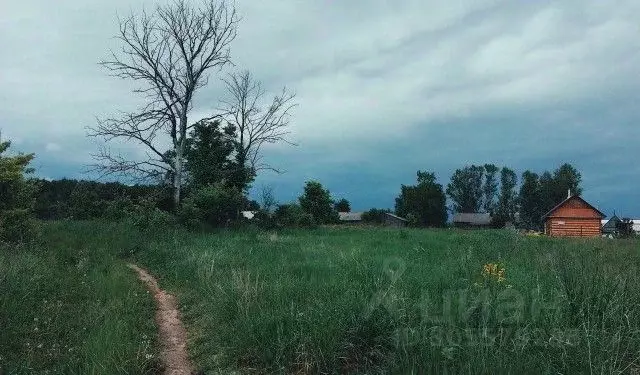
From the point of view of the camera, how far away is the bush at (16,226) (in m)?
14.2

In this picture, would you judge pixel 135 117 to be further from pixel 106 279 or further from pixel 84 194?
pixel 106 279

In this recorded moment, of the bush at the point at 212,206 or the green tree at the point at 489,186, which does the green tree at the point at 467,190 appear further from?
the bush at the point at 212,206

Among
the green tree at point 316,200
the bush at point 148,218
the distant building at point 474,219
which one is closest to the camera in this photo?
the bush at point 148,218

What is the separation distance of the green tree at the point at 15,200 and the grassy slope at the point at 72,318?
2020 mm

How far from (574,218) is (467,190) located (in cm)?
5344

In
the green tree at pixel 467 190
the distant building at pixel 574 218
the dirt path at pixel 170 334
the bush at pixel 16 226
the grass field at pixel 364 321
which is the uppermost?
the green tree at pixel 467 190

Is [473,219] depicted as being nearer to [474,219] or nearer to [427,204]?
[474,219]

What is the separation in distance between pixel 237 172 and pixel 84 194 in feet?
31.0

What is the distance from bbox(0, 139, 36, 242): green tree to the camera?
14359 mm

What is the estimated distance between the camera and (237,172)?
1351 inches

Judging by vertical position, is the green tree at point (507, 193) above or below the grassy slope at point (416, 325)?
above

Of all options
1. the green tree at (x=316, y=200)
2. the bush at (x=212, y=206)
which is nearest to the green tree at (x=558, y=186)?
the green tree at (x=316, y=200)

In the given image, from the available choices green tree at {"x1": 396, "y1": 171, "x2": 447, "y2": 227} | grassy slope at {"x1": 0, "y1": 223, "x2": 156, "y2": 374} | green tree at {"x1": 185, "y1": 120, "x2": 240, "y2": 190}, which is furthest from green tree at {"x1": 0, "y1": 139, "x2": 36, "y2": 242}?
green tree at {"x1": 396, "y1": 171, "x2": 447, "y2": 227}

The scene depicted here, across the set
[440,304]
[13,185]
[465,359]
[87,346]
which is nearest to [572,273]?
[440,304]
